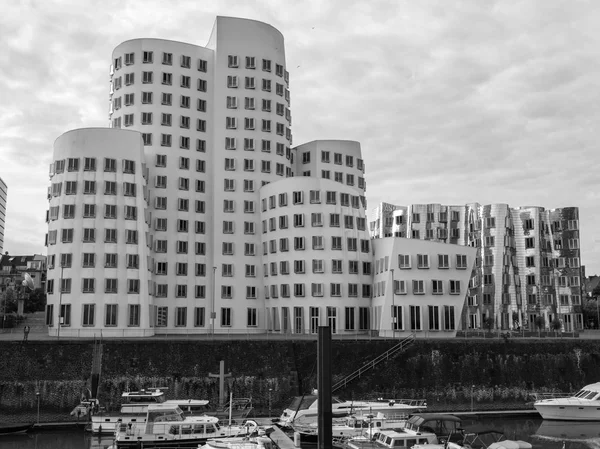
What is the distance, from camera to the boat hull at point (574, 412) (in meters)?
61.9

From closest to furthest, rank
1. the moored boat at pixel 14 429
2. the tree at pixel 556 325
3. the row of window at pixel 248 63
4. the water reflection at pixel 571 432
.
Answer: the water reflection at pixel 571 432, the moored boat at pixel 14 429, the row of window at pixel 248 63, the tree at pixel 556 325

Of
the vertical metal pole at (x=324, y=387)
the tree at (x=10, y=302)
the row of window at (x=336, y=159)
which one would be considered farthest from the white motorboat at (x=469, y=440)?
the tree at (x=10, y=302)

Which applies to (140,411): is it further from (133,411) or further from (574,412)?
(574,412)

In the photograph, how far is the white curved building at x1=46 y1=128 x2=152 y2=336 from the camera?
268 ft

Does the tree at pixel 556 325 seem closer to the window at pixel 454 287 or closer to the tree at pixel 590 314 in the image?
the tree at pixel 590 314

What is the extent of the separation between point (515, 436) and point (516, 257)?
82.6 metres

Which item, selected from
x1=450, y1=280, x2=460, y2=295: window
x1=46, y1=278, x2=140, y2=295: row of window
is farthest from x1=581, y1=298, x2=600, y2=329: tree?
x1=46, y1=278, x2=140, y2=295: row of window

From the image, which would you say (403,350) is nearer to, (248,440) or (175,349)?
(175,349)

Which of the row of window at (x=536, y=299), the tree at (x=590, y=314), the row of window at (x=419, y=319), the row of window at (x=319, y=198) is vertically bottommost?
the row of window at (x=419, y=319)

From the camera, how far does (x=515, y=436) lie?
53.7m

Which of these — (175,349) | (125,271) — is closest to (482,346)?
(175,349)

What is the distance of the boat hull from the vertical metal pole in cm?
3647

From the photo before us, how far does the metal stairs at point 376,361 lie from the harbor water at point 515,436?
11.3 metres

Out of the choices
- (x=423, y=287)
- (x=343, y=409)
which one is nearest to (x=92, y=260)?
(x=343, y=409)
